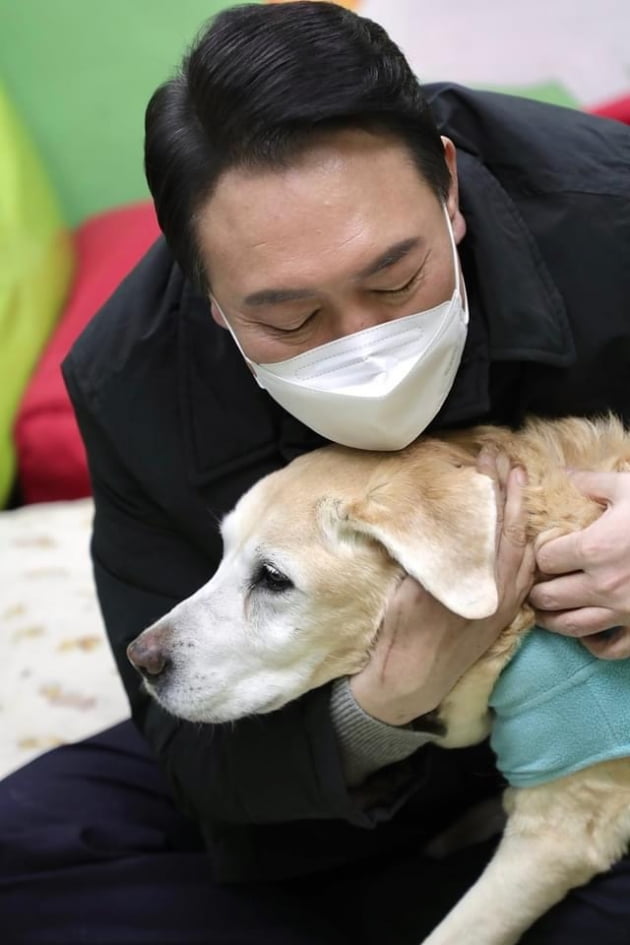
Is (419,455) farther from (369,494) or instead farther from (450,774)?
(450,774)

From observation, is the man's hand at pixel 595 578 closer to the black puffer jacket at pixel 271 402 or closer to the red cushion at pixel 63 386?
the black puffer jacket at pixel 271 402

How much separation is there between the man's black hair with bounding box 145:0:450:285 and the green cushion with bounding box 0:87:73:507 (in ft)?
6.82

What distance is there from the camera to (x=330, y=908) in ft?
6.42

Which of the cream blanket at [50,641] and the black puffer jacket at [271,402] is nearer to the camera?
the black puffer jacket at [271,402]

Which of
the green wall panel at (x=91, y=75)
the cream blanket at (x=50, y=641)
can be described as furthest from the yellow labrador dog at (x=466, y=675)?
the green wall panel at (x=91, y=75)

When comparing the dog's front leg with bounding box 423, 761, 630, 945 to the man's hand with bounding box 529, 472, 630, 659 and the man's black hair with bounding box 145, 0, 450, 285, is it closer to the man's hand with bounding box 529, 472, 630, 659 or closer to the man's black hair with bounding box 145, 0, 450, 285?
the man's hand with bounding box 529, 472, 630, 659

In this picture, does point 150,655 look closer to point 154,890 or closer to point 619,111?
point 154,890

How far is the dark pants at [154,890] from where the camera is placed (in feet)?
6.02

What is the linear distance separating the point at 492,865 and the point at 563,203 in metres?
1.05

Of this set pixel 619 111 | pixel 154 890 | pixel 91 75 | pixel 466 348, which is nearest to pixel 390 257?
pixel 466 348

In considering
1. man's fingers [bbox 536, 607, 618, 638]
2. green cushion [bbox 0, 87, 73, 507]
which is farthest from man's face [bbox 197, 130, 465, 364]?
green cushion [bbox 0, 87, 73, 507]

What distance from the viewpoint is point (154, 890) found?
192 centimetres

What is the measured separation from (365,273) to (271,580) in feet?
1.57

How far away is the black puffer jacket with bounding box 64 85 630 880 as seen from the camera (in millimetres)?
1686
